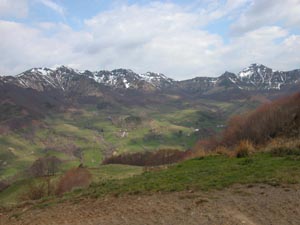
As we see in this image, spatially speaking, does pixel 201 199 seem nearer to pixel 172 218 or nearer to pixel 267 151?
pixel 172 218

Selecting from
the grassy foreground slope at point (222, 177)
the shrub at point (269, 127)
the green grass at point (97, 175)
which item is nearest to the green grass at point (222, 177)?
the grassy foreground slope at point (222, 177)

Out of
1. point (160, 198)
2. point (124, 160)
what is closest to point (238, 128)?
point (160, 198)

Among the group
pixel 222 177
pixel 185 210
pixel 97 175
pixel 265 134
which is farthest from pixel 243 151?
pixel 97 175

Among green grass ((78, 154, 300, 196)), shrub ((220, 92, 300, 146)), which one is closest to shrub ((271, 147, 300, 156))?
green grass ((78, 154, 300, 196))

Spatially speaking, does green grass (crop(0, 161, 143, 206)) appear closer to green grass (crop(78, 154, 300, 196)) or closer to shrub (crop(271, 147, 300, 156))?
shrub (crop(271, 147, 300, 156))

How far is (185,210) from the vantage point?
11711mm

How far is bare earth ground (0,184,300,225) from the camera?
35.0 ft

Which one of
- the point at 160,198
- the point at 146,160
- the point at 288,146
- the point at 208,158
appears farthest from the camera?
the point at 146,160

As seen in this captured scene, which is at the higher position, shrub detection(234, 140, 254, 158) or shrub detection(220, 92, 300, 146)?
shrub detection(234, 140, 254, 158)

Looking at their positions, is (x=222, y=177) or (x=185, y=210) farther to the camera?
(x=222, y=177)

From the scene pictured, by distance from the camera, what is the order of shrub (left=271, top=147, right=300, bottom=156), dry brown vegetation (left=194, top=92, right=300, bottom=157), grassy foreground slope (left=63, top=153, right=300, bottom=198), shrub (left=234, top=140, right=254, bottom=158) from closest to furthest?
grassy foreground slope (left=63, top=153, right=300, bottom=198)
shrub (left=271, top=147, right=300, bottom=156)
shrub (left=234, top=140, right=254, bottom=158)
dry brown vegetation (left=194, top=92, right=300, bottom=157)

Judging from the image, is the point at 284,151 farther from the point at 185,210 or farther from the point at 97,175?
the point at 97,175

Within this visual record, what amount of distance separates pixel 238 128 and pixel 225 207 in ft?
201

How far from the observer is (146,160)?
422 ft
